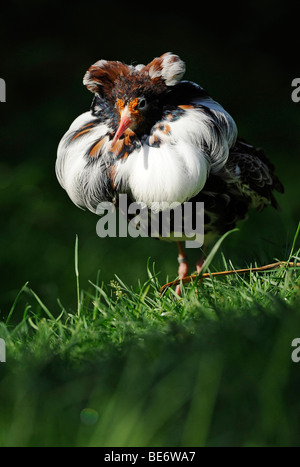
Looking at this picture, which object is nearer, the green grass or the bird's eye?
the green grass

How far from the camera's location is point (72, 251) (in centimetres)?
445

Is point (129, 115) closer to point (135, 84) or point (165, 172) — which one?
point (135, 84)

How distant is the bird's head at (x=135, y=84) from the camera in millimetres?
2053

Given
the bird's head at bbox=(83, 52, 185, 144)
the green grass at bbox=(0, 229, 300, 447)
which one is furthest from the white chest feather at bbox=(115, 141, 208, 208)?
the green grass at bbox=(0, 229, 300, 447)

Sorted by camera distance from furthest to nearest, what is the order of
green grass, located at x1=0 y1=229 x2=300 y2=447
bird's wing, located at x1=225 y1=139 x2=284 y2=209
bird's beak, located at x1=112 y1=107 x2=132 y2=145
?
bird's wing, located at x1=225 y1=139 x2=284 y2=209
bird's beak, located at x1=112 y1=107 x2=132 y2=145
green grass, located at x1=0 y1=229 x2=300 y2=447

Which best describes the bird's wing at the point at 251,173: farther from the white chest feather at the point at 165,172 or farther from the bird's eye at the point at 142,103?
the bird's eye at the point at 142,103

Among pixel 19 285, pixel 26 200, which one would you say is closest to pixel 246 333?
pixel 19 285

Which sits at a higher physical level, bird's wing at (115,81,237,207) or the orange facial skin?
the orange facial skin

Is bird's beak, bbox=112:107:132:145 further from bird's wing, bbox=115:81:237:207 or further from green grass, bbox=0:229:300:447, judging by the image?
green grass, bbox=0:229:300:447

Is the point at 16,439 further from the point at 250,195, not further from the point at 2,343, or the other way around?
the point at 250,195

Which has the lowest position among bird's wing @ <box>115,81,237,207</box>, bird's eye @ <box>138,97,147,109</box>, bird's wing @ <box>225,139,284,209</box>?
bird's wing @ <box>225,139,284,209</box>

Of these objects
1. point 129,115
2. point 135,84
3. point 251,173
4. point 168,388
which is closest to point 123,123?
point 129,115

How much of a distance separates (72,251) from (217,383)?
3153 mm

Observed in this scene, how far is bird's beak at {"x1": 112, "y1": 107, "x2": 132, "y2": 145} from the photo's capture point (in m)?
2.00
